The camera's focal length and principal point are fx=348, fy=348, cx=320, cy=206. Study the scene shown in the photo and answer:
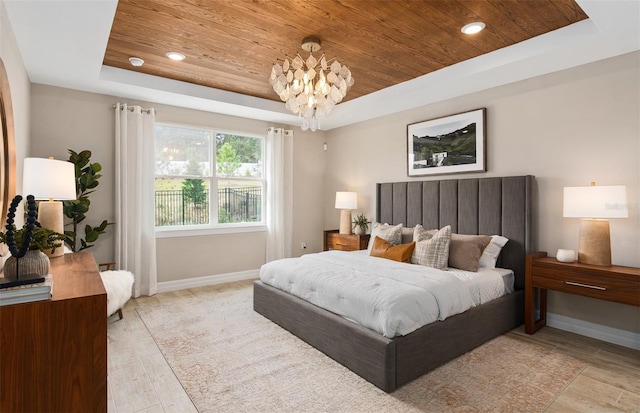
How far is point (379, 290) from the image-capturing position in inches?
101

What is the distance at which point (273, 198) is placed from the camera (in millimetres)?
5551

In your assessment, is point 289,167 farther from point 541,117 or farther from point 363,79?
point 541,117

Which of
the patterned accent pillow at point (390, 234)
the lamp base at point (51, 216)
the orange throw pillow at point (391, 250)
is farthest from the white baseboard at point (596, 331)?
the lamp base at point (51, 216)

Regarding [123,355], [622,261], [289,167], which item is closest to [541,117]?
[622,261]

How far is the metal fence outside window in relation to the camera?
4.81 meters

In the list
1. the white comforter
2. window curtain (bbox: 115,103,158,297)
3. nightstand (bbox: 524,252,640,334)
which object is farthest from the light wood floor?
window curtain (bbox: 115,103,158,297)

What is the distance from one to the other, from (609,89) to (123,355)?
15.6 feet

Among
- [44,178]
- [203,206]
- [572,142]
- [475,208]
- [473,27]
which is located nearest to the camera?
[44,178]

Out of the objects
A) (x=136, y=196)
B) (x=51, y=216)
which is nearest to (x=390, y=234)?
(x=136, y=196)

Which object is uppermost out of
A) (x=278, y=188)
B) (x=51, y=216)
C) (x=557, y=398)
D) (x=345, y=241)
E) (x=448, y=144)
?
(x=448, y=144)

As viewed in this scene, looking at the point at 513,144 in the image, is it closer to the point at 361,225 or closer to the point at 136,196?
the point at 361,225

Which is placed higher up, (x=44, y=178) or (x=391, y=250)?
(x=44, y=178)

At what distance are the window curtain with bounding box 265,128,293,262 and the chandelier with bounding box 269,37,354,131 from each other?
250cm

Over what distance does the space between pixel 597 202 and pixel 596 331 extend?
1236mm
